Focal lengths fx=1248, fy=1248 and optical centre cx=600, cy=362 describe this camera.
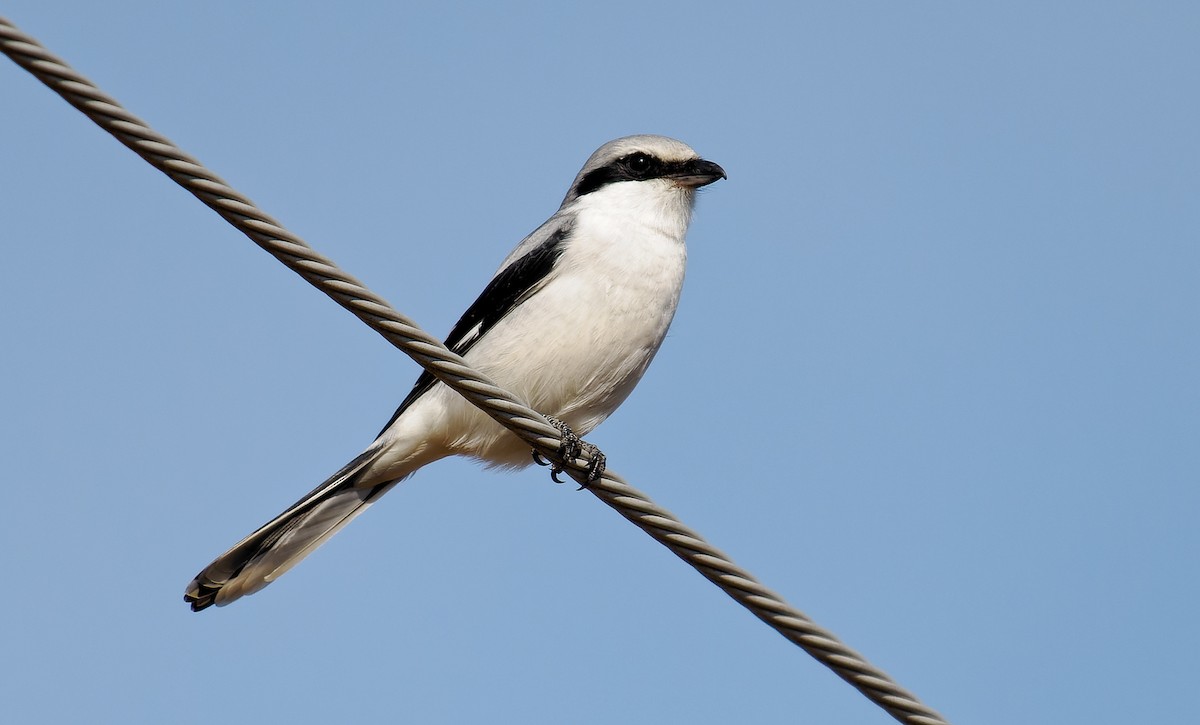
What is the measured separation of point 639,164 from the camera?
18.2 ft

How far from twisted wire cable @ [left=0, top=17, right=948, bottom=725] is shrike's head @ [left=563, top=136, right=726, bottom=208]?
215 cm

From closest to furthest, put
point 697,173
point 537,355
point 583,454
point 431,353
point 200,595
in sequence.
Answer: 1. point 431,353
2. point 583,454
3. point 200,595
4. point 537,355
5. point 697,173

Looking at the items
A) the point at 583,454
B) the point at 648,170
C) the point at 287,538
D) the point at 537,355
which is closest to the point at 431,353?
the point at 583,454

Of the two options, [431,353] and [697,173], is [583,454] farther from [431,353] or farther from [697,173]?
[697,173]

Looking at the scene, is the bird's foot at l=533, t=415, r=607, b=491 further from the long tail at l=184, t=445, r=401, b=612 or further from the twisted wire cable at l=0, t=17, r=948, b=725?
the long tail at l=184, t=445, r=401, b=612

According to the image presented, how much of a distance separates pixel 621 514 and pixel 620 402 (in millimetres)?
1681

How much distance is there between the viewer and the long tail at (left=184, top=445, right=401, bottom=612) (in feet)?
14.9

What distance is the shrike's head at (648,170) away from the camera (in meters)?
5.41

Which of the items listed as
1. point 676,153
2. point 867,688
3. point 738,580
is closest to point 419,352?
point 738,580

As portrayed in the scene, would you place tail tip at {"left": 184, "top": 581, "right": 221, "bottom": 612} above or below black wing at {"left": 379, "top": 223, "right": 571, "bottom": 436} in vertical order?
below

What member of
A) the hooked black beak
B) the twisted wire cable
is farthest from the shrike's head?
the twisted wire cable

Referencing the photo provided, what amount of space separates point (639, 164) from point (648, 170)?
5cm

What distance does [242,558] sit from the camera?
4.61 meters

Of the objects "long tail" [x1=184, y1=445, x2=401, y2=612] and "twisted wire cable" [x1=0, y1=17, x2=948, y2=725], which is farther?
"long tail" [x1=184, y1=445, x2=401, y2=612]
